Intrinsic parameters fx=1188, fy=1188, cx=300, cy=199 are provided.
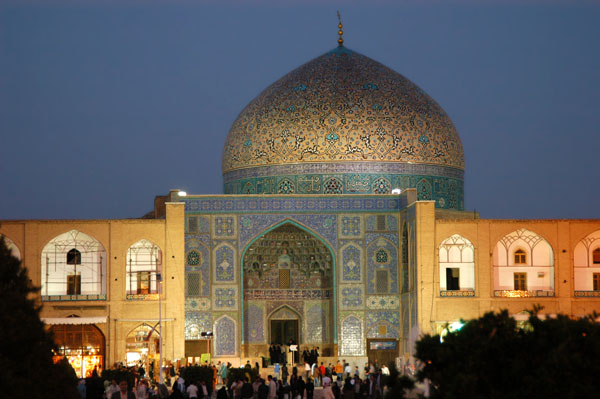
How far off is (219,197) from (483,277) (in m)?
6.33

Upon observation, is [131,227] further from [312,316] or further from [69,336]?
[312,316]

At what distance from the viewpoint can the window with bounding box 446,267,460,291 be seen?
2725 cm

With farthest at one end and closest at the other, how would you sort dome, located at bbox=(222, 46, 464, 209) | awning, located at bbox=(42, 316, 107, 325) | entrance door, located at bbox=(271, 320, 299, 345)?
dome, located at bbox=(222, 46, 464, 209), entrance door, located at bbox=(271, 320, 299, 345), awning, located at bbox=(42, 316, 107, 325)

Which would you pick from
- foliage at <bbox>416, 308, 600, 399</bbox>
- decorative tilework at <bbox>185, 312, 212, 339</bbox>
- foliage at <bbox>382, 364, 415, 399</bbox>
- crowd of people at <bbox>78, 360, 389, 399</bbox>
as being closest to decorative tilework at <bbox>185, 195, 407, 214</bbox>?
decorative tilework at <bbox>185, 312, 212, 339</bbox>

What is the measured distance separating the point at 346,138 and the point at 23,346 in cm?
1815

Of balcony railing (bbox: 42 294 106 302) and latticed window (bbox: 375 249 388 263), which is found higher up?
latticed window (bbox: 375 249 388 263)

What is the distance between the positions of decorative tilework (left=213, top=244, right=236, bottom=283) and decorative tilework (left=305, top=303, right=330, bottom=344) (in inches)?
101

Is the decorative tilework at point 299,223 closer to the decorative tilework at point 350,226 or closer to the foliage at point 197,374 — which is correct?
the decorative tilework at point 350,226

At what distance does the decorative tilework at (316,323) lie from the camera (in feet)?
94.6

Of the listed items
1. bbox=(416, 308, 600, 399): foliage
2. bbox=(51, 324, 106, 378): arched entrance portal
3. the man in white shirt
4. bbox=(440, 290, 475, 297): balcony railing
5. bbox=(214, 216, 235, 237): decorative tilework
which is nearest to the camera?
bbox=(416, 308, 600, 399): foliage

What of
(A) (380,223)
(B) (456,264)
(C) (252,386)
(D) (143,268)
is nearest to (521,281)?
(B) (456,264)

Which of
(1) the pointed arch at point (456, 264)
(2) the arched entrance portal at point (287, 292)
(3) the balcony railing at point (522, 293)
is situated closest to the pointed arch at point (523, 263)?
(3) the balcony railing at point (522, 293)

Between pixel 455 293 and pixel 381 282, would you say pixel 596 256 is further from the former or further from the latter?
pixel 381 282

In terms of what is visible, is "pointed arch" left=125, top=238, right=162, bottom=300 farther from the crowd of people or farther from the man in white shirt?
the man in white shirt
